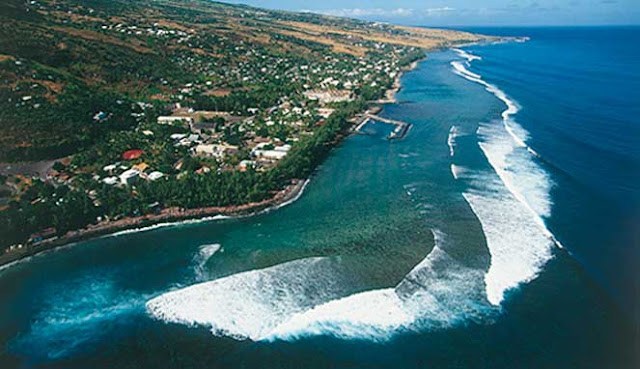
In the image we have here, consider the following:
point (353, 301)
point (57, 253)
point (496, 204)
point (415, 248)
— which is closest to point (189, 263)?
point (57, 253)

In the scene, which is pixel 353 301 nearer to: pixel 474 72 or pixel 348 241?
pixel 348 241

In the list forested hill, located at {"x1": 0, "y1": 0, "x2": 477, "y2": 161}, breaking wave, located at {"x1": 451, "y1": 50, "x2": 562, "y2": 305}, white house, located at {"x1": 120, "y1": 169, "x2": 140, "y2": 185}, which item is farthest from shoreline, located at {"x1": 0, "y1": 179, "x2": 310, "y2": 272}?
breaking wave, located at {"x1": 451, "y1": 50, "x2": 562, "y2": 305}

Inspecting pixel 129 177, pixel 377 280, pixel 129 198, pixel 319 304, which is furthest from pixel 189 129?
pixel 319 304

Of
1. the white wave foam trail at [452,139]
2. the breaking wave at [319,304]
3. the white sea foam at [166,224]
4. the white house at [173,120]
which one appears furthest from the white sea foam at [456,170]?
the white house at [173,120]

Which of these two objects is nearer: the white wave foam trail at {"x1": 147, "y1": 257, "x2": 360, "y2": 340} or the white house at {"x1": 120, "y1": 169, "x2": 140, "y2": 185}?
the white wave foam trail at {"x1": 147, "y1": 257, "x2": 360, "y2": 340}

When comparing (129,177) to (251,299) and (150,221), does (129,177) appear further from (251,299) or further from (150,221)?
(251,299)

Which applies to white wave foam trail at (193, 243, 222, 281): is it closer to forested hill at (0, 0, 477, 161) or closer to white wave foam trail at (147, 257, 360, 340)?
white wave foam trail at (147, 257, 360, 340)

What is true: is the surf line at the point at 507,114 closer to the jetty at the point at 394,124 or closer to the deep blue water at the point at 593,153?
the deep blue water at the point at 593,153
